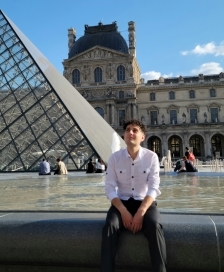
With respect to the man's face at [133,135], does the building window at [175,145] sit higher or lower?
higher

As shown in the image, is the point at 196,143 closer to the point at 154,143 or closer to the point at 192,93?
the point at 154,143

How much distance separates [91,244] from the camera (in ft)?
6.16

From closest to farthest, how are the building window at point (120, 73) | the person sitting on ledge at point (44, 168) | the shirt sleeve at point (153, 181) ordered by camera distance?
the shirt sleeve at point (153, 181) < the person sitting on ledge at point (44, 168) < the building window at point (120, 73)

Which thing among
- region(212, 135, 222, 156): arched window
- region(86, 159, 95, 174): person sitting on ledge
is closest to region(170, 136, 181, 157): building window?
region(212, 135, 222, 156): arched window

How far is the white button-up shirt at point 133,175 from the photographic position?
6.64 ft

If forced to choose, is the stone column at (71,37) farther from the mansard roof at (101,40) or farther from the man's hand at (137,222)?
the man's hand at (137,222)

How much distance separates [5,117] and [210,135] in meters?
36.1

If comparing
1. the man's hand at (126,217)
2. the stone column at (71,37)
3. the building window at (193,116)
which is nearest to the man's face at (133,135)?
the man's hand at (126,217)

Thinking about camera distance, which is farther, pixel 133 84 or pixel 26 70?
pixel 133 84

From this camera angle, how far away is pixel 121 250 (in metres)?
1.83

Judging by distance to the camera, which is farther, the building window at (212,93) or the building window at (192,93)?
the building window at (192,93)

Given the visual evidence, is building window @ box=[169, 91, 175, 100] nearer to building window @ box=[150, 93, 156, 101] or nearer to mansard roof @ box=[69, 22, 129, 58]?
building window @ box=[150, 93, 156, 101]

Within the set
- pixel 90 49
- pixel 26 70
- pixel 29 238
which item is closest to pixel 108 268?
pixel 29 238

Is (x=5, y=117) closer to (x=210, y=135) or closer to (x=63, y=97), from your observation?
(x=63, y=97)
